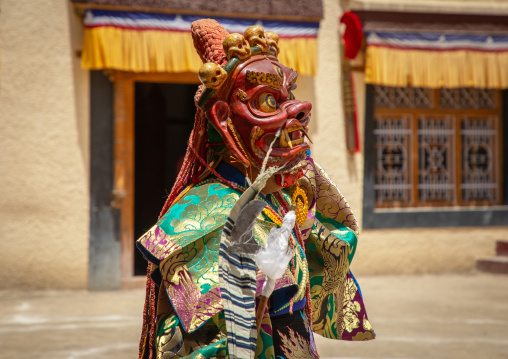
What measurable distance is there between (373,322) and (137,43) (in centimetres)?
373

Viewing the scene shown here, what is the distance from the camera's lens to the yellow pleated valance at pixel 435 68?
8.63 m

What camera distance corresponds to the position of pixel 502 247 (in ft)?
30.9

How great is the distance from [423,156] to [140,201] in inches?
156

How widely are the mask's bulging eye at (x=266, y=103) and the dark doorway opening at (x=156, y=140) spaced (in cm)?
789

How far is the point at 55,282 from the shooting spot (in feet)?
25.6

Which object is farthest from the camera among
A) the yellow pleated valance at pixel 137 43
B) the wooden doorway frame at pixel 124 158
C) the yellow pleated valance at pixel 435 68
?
the yellow pleated valance at pixel 435 68

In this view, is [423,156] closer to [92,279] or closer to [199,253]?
[92,279]

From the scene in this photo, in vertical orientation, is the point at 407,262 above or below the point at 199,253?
below

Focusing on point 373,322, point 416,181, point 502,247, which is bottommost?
point 373,322

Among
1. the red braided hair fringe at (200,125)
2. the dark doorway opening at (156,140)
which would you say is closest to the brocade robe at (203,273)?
the red braided hair fringe at (200,125)

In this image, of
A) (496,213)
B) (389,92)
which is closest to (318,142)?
(389,92)

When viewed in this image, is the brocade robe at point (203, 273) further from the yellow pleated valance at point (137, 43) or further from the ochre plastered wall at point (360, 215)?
the ochre plastered wall at point (360, 215)

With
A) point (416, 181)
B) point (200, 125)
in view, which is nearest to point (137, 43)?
point (416, 181)

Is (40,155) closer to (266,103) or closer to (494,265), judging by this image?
(494,265)
